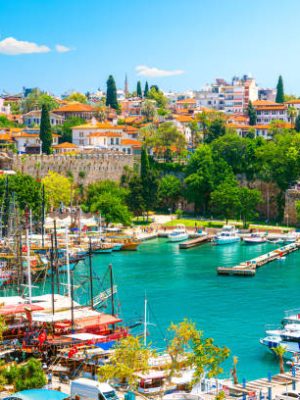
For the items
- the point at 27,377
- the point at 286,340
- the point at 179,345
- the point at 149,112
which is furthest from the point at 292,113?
the point at 179,345

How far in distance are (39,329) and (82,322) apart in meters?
1.62

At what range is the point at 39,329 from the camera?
30734mm

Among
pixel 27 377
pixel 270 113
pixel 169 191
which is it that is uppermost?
pixel 270 113

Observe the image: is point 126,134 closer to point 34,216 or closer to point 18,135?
point 18,135

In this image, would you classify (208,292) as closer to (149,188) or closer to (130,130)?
(149,188)

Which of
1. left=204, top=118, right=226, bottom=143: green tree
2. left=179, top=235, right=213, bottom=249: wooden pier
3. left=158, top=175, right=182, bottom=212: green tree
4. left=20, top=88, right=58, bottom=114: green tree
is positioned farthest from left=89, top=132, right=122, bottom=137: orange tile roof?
left=20, top=88, right=58, bottom=114: green tree

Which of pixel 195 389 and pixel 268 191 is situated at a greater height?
pixel 268 191

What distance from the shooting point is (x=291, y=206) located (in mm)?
67750

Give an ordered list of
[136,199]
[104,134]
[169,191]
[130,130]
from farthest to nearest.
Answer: [130,130] < [104,134] < [169,191] < [136,199]

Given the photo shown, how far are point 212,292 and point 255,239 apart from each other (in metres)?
17.5

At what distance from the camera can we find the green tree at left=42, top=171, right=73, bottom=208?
6632 centimetres

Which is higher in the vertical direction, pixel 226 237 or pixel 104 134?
pixel 104 134

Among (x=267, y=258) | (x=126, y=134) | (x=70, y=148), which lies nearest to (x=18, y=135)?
(x=70, y=148)

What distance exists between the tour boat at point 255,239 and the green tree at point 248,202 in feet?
12.9
